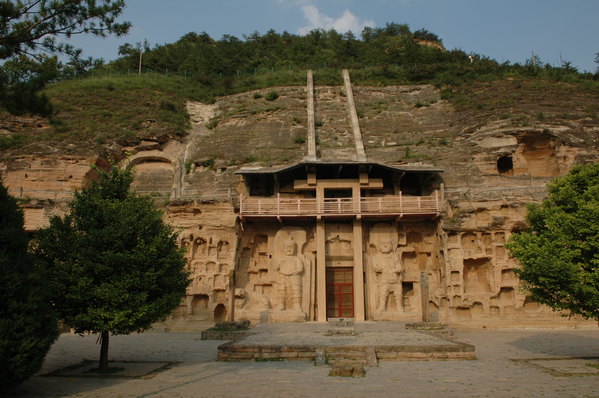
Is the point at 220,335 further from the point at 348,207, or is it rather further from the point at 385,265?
the point at 385,265

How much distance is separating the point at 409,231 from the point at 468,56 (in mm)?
36623

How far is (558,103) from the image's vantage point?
38.8m

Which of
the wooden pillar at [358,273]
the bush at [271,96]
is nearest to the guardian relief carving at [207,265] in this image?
the wooden pillar at [358,273]

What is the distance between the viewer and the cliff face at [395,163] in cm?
2723

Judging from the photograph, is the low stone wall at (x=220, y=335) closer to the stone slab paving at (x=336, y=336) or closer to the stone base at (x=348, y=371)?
the stone slab paving at (x=336, y=336)

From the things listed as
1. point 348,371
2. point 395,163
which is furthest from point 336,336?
point 395,163

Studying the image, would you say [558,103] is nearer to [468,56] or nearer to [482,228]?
[482,228]

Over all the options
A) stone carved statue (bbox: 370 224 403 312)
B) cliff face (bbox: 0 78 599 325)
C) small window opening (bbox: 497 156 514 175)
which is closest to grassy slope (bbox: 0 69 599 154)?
cliff face (bbox: 0 78 599 325)

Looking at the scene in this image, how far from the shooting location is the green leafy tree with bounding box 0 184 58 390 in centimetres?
966

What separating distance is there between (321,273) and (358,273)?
2185 millimetres

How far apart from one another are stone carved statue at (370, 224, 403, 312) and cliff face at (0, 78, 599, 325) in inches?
27.6

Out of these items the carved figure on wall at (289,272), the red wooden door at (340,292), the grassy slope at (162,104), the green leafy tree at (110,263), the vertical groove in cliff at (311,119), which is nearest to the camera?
the green leafy tree at (110,263)

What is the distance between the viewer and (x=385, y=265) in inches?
1143

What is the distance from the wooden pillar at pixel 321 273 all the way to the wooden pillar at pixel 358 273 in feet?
6.04
